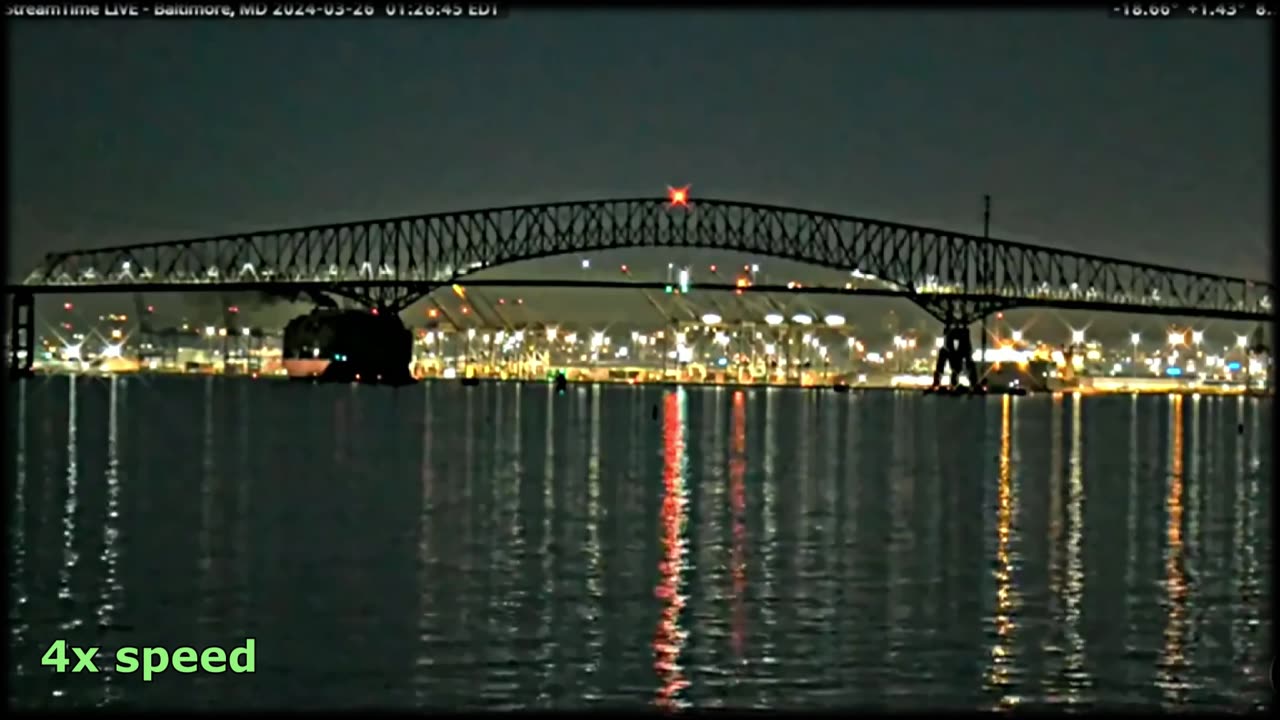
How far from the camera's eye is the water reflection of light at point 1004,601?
19.2 m

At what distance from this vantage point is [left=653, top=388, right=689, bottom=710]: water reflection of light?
739 inches

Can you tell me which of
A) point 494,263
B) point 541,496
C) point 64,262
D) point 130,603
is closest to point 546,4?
point 130,603

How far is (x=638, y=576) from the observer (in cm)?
2616

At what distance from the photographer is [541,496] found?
128 ft

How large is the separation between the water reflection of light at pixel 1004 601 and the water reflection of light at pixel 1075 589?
525mm

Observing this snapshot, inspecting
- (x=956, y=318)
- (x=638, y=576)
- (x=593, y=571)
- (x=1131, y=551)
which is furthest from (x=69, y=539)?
(x=956, y=318)

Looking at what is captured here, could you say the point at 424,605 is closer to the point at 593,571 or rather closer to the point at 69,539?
the point at 593,571

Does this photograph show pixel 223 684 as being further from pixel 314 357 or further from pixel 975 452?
pixel 314 357

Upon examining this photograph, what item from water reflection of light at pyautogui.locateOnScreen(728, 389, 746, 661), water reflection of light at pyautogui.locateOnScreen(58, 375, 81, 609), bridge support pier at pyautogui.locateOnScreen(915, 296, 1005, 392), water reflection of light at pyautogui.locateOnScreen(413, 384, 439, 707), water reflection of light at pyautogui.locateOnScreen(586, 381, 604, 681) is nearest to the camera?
water reflection of light at pyautogui.locateOnScreen(413, 384, 439, 707)

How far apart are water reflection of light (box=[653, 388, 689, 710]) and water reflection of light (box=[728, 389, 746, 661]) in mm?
550

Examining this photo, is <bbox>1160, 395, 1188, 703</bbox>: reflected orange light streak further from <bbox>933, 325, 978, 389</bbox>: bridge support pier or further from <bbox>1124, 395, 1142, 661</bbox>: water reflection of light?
<bbox>933, 325, 978, 389</bbox>: bridge support pier

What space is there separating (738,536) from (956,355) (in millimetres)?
104088

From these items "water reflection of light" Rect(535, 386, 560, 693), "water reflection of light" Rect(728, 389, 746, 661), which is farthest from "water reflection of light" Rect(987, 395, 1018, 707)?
"water reflection of light" Rect(535, 386, 560, 693)

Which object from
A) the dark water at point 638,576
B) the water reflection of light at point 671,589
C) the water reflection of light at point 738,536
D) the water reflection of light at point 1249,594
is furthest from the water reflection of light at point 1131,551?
the water reflection of light at point 671,589
